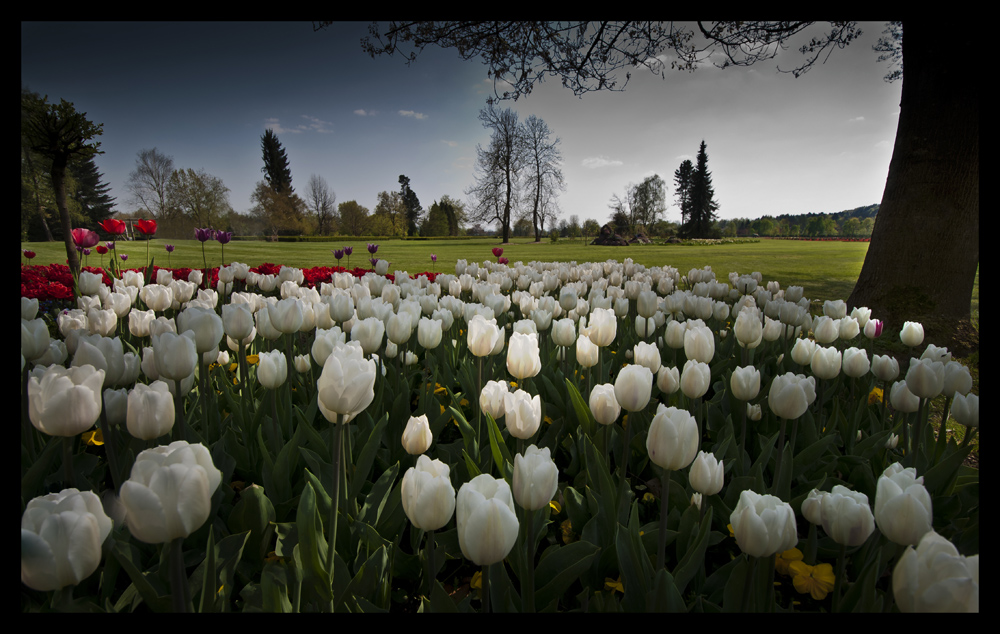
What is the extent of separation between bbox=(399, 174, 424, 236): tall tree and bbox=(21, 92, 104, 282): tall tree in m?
57.8

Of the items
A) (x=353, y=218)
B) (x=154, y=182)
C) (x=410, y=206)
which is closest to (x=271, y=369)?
(x=154, y=182)

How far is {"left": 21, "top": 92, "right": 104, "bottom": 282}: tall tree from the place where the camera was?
138 inches

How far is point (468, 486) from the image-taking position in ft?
3.23

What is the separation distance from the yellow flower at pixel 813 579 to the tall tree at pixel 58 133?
5.31m

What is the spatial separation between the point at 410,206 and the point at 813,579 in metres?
72.4

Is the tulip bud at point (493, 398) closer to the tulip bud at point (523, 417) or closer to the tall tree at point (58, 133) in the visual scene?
Result: the tulip bud at point (523, 417)

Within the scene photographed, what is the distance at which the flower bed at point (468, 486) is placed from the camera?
3.18ft

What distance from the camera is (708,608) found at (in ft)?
4.24

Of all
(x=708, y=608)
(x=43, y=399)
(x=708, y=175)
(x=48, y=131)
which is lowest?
(x=708, y=608)

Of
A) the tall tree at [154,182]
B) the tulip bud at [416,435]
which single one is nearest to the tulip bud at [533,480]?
the tulip bud at [416,435]

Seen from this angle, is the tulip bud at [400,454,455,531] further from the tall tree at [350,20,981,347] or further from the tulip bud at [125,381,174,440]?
the tall tree at [350,20,981,347]
